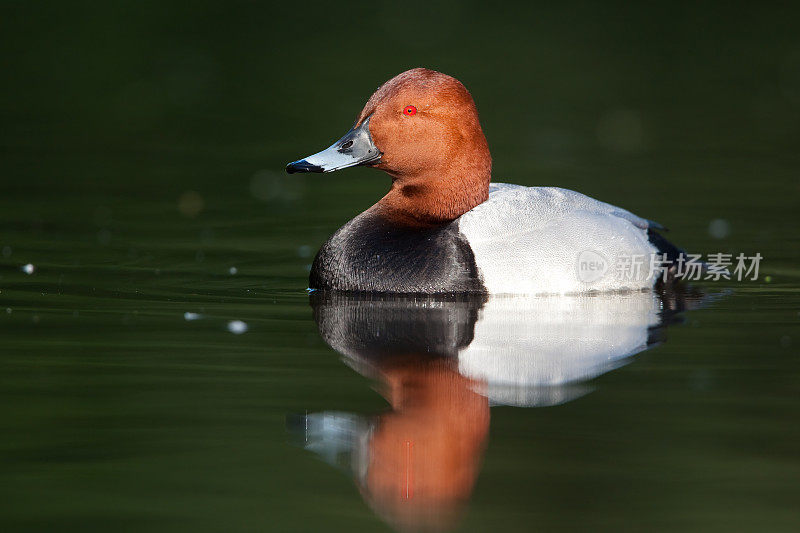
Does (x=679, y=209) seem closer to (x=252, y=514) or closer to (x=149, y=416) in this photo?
(x=149, y=416)

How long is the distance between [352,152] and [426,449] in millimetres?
3260

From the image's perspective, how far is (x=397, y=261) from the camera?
24.8ft

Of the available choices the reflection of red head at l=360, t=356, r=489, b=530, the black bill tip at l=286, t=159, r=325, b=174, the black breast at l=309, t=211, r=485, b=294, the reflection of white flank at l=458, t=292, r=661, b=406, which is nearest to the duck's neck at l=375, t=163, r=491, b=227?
the black breast at l=309, t=211, r=485, b=294

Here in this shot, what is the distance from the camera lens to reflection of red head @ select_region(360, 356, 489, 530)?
4254 mm

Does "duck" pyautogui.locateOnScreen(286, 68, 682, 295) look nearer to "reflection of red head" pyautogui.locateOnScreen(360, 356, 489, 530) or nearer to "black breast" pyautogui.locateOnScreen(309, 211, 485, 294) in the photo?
"black breast" pyautogui.locateOnScreen(309, 211, 485, 294)

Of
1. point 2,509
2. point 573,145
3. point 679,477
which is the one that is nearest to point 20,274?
point 2,509

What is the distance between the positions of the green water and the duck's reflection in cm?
10

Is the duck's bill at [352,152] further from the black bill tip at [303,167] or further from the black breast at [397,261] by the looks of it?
the black breast at [397,261]

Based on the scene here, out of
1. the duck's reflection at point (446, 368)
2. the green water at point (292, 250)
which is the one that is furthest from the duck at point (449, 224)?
the green water at point (292, 250)

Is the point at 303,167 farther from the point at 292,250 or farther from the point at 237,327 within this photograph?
the point at 292,250

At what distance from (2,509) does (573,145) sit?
389 inches

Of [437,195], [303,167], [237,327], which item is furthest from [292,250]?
[237,327]

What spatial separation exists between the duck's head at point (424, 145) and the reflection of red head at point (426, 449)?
2280 millimetres

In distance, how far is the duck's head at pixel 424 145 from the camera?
7711mm
